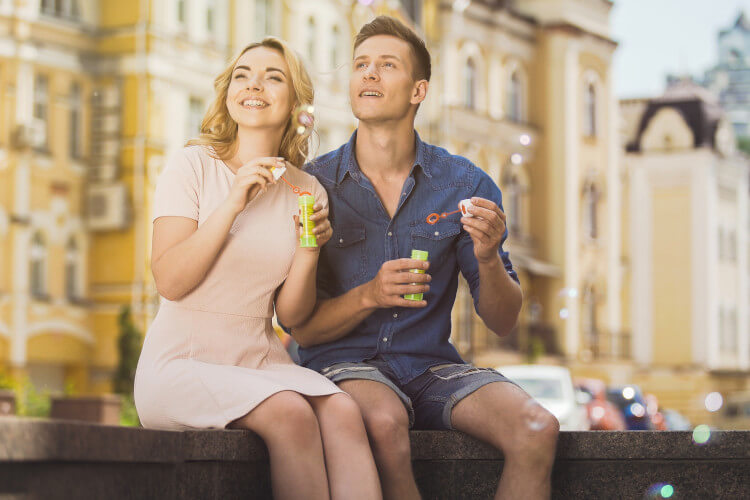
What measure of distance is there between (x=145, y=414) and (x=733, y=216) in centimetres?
5650

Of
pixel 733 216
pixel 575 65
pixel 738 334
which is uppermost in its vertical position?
pixel 575 65

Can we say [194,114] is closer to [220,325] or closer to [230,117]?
[230,117]

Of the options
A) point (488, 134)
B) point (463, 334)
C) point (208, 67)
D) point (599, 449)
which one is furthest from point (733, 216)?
point (599, 449)

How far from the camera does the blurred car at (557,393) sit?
18203 mm

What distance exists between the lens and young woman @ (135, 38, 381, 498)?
14.4 ft

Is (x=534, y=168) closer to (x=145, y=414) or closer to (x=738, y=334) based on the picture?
(x=738, y=334)

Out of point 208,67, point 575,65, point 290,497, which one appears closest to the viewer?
point 290,497

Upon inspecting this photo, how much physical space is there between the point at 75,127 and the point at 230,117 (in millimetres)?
25217

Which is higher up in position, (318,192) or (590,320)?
(318,192)

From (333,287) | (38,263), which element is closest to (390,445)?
(333,287)

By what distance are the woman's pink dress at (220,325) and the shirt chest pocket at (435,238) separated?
0.50m

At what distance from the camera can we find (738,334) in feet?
191

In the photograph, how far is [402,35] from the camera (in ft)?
17.4

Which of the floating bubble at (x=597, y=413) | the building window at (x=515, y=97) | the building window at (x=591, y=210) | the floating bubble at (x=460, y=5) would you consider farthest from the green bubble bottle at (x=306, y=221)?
the building window at (x=591, y=210)
